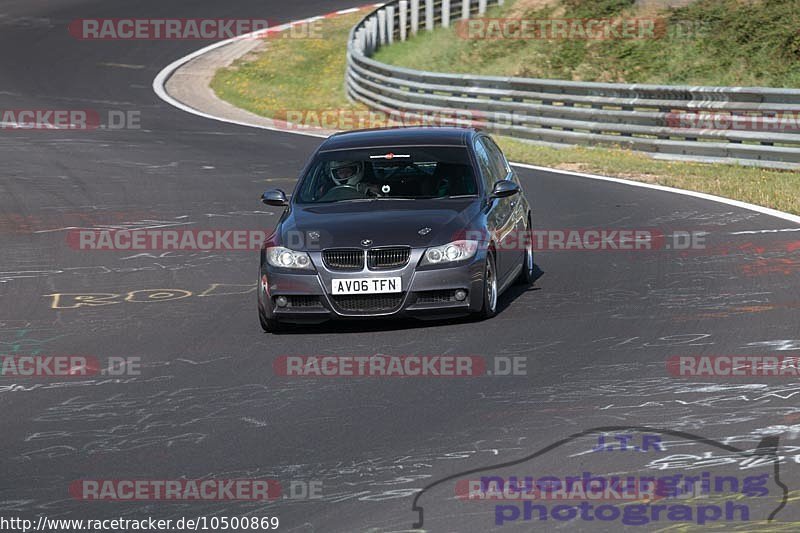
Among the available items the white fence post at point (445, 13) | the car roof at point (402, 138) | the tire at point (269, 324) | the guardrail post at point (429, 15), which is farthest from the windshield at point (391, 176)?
the white fence post at point (445, 13)

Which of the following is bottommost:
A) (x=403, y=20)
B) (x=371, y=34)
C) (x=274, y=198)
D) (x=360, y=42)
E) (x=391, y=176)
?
(x=274, y=198)

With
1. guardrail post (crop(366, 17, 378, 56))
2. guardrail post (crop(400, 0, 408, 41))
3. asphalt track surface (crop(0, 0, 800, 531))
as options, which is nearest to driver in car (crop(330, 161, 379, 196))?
asphalt track surface (crop(0, 0, 800, 531))

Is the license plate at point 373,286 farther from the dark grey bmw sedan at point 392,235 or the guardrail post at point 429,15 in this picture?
the guardrail post at point 429,15

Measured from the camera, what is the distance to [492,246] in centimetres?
1138

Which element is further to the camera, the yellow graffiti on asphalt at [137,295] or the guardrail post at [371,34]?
the guardrail post at [371,34]

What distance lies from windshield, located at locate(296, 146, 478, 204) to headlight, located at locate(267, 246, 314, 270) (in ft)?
3.22

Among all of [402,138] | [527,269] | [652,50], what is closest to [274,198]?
[402,138]

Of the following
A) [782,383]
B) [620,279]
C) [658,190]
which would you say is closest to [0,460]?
[782,383]

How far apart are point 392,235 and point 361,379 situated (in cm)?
195

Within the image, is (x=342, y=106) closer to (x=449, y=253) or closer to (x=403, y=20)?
(x=403, y=20)

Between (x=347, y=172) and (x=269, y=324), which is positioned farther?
(x=347, y=172)

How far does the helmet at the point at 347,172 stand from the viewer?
12117 mm

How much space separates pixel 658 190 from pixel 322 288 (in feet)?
30.6

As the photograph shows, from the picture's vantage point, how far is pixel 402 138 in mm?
12453
